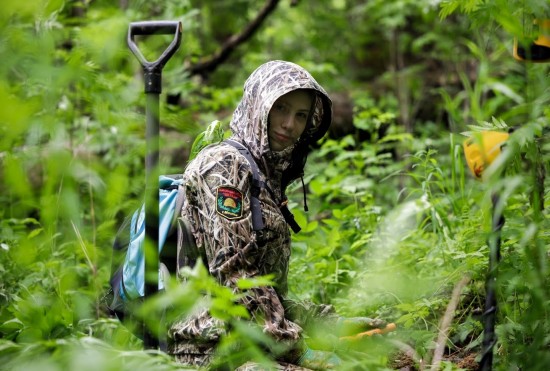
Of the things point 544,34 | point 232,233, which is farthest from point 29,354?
point 544,34

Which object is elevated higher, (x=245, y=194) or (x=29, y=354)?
(x=245, y=194)

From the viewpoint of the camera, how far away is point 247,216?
3.34 metres

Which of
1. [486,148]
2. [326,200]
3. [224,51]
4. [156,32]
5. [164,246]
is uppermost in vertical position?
[156,32]

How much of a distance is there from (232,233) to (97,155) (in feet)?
15.3

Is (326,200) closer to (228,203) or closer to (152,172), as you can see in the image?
(228,203)

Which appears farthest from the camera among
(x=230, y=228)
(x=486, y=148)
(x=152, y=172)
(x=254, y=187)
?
(x=254, y=187)

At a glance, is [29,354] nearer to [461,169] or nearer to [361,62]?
[461,169]

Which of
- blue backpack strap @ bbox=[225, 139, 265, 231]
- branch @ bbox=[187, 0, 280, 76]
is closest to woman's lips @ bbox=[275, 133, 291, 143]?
blue backpack strap @ bbox=[225, 139, 265, 231]

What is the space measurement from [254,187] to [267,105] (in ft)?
1.50

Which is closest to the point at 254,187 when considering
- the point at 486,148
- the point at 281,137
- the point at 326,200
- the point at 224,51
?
the point at 281,137

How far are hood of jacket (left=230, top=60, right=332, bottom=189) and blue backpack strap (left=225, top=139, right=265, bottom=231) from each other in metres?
0.12

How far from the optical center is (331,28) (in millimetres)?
10789

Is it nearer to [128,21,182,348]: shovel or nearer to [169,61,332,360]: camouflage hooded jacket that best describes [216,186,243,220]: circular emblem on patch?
[169,61,332,360]: camouflage hooded jacket

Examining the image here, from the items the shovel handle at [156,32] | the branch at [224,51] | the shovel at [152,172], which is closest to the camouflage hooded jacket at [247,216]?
the shovel at [152,172]
